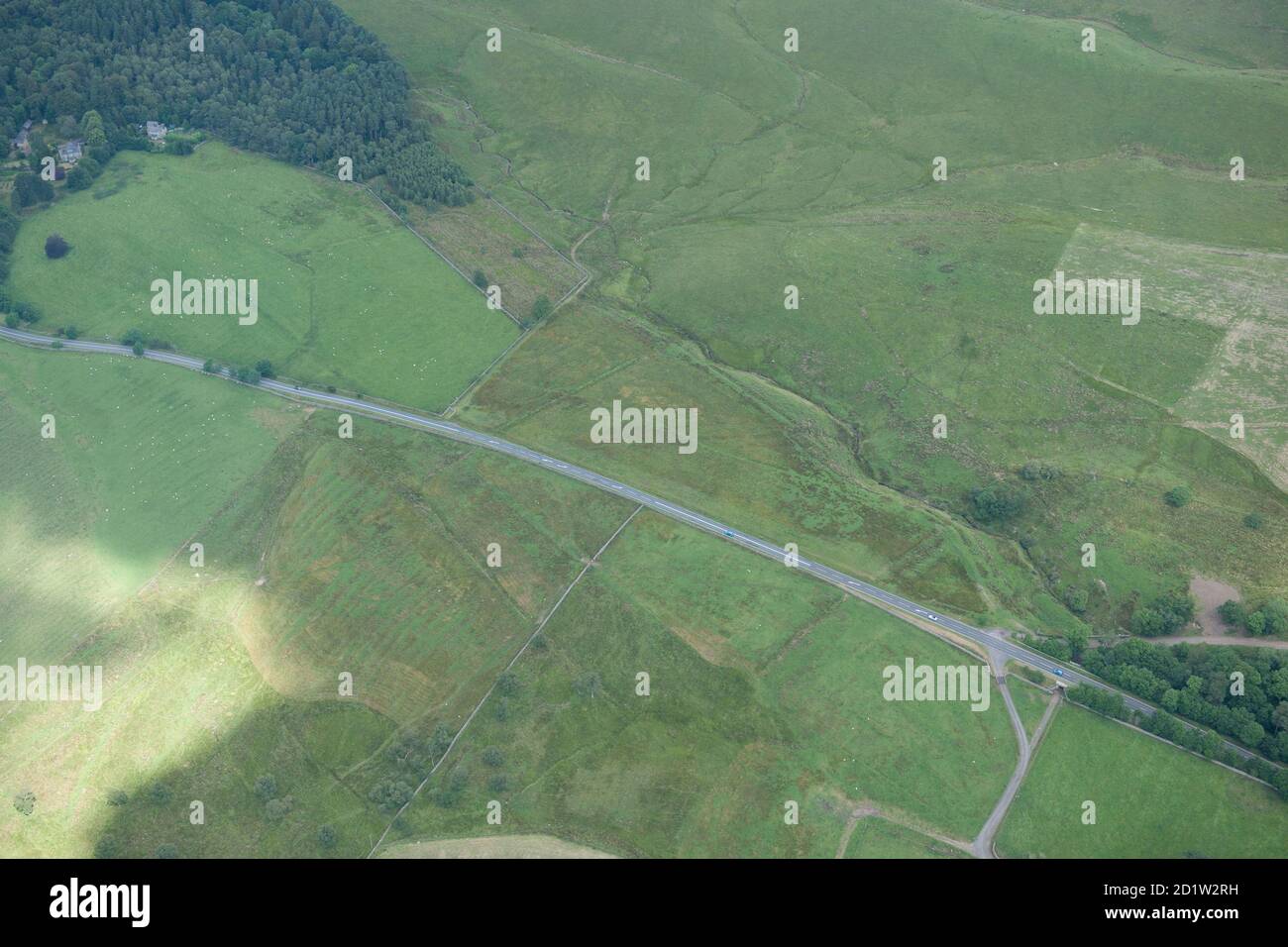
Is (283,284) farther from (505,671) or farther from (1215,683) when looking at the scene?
(1215,683)

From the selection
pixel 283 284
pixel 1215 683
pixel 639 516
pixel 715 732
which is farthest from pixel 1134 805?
pixel 283 284

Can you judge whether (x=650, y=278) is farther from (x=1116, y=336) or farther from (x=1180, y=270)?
(x=1180, y=270)

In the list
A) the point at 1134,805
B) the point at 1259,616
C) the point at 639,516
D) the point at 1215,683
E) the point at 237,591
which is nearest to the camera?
the point at 1134,805

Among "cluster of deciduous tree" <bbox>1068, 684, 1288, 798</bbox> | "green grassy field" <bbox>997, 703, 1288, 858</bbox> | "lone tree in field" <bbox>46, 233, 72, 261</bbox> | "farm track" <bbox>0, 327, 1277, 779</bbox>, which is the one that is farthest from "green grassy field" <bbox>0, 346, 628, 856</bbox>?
"cluster of deciduous tree" <bbox>1068, 684, 1288, 798</bbox>

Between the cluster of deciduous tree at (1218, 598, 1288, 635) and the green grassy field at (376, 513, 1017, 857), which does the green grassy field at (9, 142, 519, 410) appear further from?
the cluster of deciduous tree at (1218, 598, 1288, 635)

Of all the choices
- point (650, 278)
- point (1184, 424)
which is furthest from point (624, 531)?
point (1184, 424)

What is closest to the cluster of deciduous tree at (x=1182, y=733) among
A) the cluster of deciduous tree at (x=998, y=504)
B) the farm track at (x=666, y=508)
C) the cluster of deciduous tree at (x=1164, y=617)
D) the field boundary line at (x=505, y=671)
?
the farm track at (x=666, y=508)
